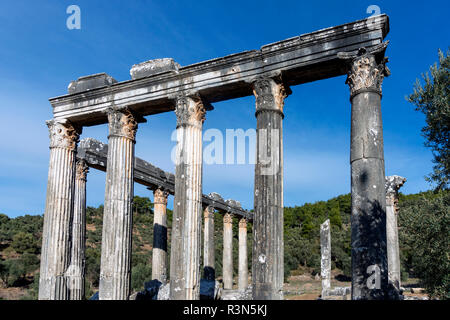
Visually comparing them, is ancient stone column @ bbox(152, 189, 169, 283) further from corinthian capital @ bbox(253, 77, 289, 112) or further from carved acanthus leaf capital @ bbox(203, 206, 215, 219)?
corinthian capital @ bbox(253, 77, 289, 112)

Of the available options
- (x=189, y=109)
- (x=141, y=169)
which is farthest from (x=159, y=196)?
(x=189, y=109)

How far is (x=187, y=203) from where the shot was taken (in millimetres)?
12656

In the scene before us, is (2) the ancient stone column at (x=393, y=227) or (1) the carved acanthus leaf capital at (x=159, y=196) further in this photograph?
(1) the carved acanthus leaf capital at (x=159, y=196)

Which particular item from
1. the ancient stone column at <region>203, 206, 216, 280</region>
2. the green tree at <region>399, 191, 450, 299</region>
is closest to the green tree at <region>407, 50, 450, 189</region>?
the green tree at <region>399, 191, 450, 299</region>

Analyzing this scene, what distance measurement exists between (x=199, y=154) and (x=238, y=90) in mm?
2351

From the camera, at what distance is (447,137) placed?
16.1 metres

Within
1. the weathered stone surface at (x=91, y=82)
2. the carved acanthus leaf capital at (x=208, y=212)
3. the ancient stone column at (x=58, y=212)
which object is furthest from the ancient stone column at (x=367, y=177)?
the carved acanthus leaf capital at (x=208, y=212)

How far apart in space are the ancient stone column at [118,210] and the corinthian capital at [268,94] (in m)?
4.94

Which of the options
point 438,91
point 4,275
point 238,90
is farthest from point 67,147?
point 4,275

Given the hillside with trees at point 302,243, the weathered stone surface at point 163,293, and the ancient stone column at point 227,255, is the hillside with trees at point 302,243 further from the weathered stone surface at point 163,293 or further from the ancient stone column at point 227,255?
the weathered stone surface at point 163,293

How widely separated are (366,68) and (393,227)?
12.7 metres

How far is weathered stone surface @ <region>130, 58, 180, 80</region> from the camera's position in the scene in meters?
14.0

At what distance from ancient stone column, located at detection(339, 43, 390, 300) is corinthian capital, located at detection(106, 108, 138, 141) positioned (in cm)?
748

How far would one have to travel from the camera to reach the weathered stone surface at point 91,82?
15069 mm
